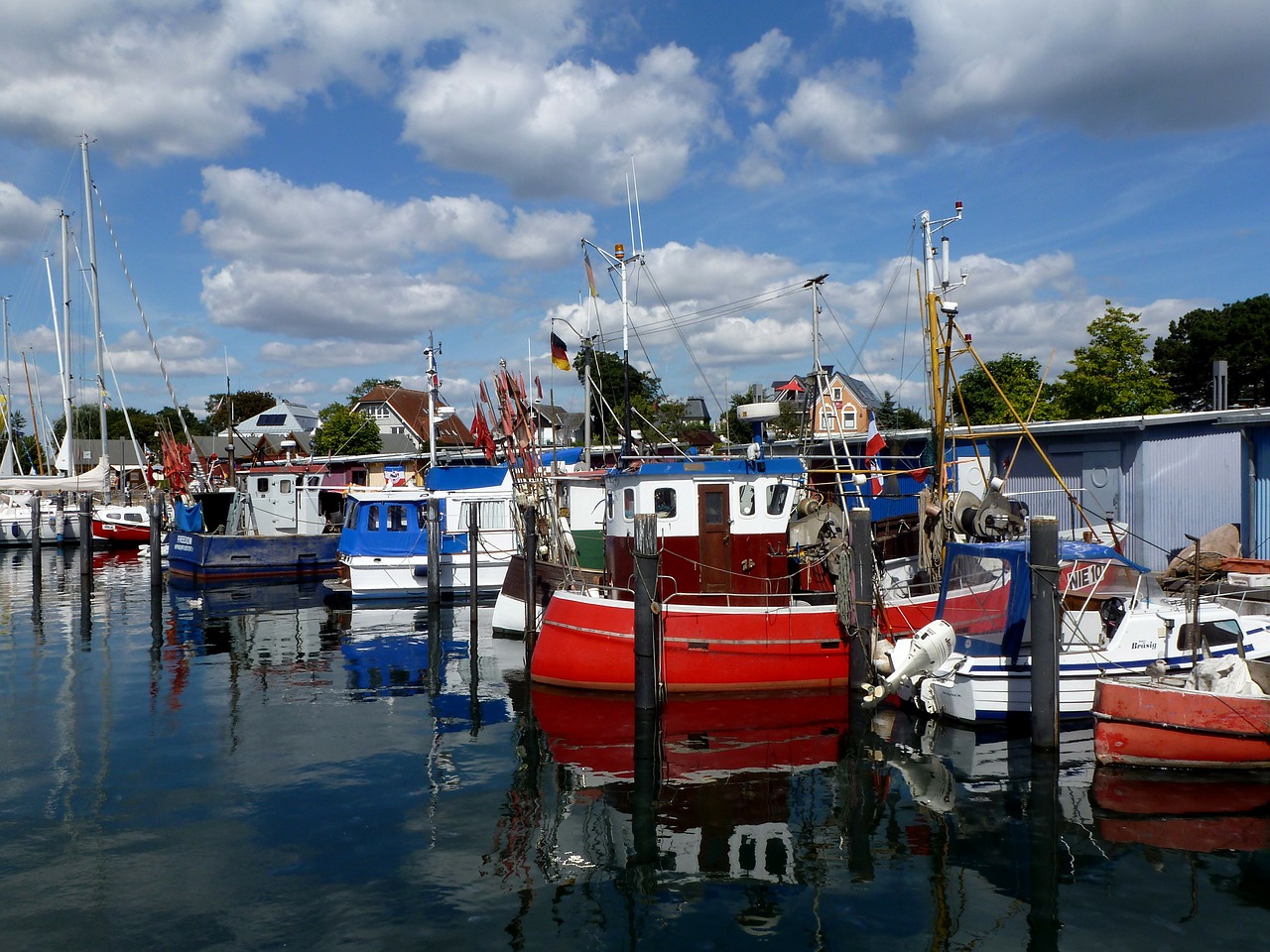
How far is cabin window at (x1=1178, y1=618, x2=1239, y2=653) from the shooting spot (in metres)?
12.4

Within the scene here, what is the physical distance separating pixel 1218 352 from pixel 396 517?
46.9 meters

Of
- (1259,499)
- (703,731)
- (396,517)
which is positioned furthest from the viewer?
(396,517)

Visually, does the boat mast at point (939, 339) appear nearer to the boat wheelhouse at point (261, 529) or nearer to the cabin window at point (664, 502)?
the cabin window at point (664, 502)

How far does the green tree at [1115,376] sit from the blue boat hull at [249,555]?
28983 millimetres

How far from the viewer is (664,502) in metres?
16.1

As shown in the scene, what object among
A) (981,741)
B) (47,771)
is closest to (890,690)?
(981,741)

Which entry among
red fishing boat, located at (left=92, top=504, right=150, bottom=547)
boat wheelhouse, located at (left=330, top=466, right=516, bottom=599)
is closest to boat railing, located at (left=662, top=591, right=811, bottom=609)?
boat wheelhouse, located at (left=330, top=466, right=516, bottom=599)

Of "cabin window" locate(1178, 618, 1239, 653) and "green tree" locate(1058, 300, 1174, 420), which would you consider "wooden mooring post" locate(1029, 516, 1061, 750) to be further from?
"green tree" locate(1058, 300, 1174, 420)

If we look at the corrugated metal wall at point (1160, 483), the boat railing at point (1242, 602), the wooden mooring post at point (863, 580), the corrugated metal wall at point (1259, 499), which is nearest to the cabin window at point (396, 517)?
the wooden mooring post at point (863, 580)

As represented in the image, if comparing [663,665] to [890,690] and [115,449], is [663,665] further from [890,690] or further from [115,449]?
[115,449]

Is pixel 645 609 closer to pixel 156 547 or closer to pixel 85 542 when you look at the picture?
pixel 156 547

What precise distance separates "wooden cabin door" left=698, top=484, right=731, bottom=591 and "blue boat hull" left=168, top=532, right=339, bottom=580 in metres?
21.4

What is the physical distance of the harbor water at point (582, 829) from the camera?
27.0 feet

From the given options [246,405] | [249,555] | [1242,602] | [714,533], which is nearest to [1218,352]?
[1242,602]
